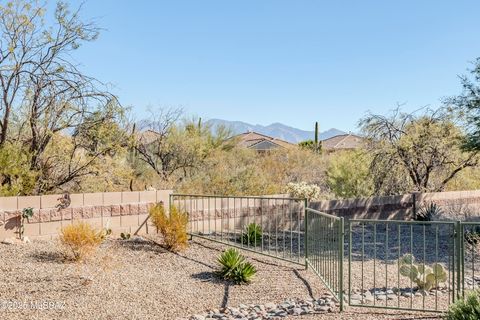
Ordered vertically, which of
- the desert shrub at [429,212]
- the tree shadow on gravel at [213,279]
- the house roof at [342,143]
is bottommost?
the tree shadow on gravel at [213,279]

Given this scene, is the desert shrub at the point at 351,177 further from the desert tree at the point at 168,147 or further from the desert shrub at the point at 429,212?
the desert tree at the point at 168,147

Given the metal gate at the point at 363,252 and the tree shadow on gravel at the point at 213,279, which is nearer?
the metal gate at the point at 363,252

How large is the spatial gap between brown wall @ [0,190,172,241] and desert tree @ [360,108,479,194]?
798cm

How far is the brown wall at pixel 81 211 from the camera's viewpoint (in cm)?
834

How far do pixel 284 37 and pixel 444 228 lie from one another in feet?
31.4

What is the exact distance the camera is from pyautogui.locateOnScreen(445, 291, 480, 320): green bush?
12.9 ft

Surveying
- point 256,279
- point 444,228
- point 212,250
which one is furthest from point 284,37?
point 256,279

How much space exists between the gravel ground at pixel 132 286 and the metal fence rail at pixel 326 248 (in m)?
0.24

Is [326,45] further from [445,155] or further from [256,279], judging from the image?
[256,279]

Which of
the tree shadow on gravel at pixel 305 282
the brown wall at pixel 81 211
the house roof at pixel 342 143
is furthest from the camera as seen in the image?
the house roof at pixel 342 143

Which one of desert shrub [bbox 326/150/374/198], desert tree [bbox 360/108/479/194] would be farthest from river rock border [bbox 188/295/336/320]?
desert shrub [bbox 326/150/374/198]

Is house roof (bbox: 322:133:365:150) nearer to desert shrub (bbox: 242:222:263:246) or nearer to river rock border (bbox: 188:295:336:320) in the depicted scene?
desert shrub (bbox: 242:222:263:246)

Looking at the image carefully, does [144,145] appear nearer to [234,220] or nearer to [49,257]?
[234,220]

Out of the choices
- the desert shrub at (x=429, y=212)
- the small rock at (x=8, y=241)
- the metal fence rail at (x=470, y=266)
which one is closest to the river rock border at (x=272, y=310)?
the metal fence rail at (x=470, y=266)
